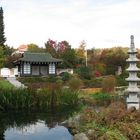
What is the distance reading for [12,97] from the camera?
19594mm

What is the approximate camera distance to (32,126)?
15352mm

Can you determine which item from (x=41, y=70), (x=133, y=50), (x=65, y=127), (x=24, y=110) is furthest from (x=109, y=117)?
(x=41, y=70)

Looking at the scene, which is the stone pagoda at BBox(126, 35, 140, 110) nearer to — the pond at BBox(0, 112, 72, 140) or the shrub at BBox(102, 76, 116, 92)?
the pond at BBox(0, 112, 72, 140)

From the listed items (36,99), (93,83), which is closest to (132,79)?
(36,99)

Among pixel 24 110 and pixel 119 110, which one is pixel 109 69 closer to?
pixel 24 110

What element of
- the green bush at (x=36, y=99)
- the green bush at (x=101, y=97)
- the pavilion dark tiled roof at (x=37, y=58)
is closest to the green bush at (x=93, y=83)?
the pavilion dark tiled roof at (x=37, y=58)

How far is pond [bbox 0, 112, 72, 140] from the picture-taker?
43.4 feet

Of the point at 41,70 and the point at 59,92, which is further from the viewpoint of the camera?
the point at 41,70

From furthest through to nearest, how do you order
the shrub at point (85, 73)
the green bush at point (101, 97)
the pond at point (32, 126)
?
the shrub at point (85, 73) < the green bush at point (101, 97) < the pond at point (32, 126)

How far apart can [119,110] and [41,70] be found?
36160 millimetres

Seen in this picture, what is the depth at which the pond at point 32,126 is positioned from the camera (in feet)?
43.4

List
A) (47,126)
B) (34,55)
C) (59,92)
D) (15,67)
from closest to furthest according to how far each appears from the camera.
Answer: (47,126) → (59,92) → (34,55) → (15,67)

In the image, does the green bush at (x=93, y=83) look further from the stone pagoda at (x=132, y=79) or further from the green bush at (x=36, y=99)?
the stone pagoda at (x=132, y=79)

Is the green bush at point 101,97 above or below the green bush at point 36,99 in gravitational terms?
below
